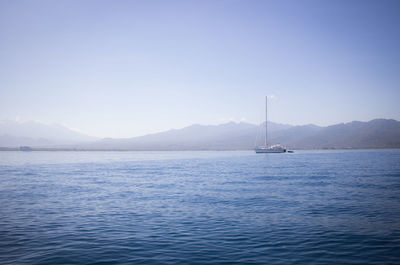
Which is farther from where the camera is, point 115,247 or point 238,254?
point 115,247

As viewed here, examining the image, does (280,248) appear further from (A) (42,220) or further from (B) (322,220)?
(A) (42,220)

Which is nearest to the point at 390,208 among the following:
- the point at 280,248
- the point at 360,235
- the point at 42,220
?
the point at 360,235

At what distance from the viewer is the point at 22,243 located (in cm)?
1110

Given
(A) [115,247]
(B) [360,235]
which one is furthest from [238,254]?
(B) [360,235]

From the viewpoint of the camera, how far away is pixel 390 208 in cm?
1638

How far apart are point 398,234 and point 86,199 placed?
19.4 meters

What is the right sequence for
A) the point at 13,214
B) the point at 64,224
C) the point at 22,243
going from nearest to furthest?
the point at 22,243, the point at 64,224, the point at 13,214

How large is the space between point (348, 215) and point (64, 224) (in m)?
15.0

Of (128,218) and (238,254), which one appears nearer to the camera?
(238,254)

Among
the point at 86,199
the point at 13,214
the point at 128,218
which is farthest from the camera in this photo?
the point at 86,199

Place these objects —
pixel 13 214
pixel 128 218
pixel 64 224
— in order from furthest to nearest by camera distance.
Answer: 1. pixel 13 214
2. pixel 128 218
3. pixel 64 224

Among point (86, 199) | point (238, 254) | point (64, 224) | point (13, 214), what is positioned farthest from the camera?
point (86, 199)

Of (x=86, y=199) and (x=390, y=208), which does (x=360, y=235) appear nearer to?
(x=390, y=208)

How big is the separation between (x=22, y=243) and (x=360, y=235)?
45.6ft
